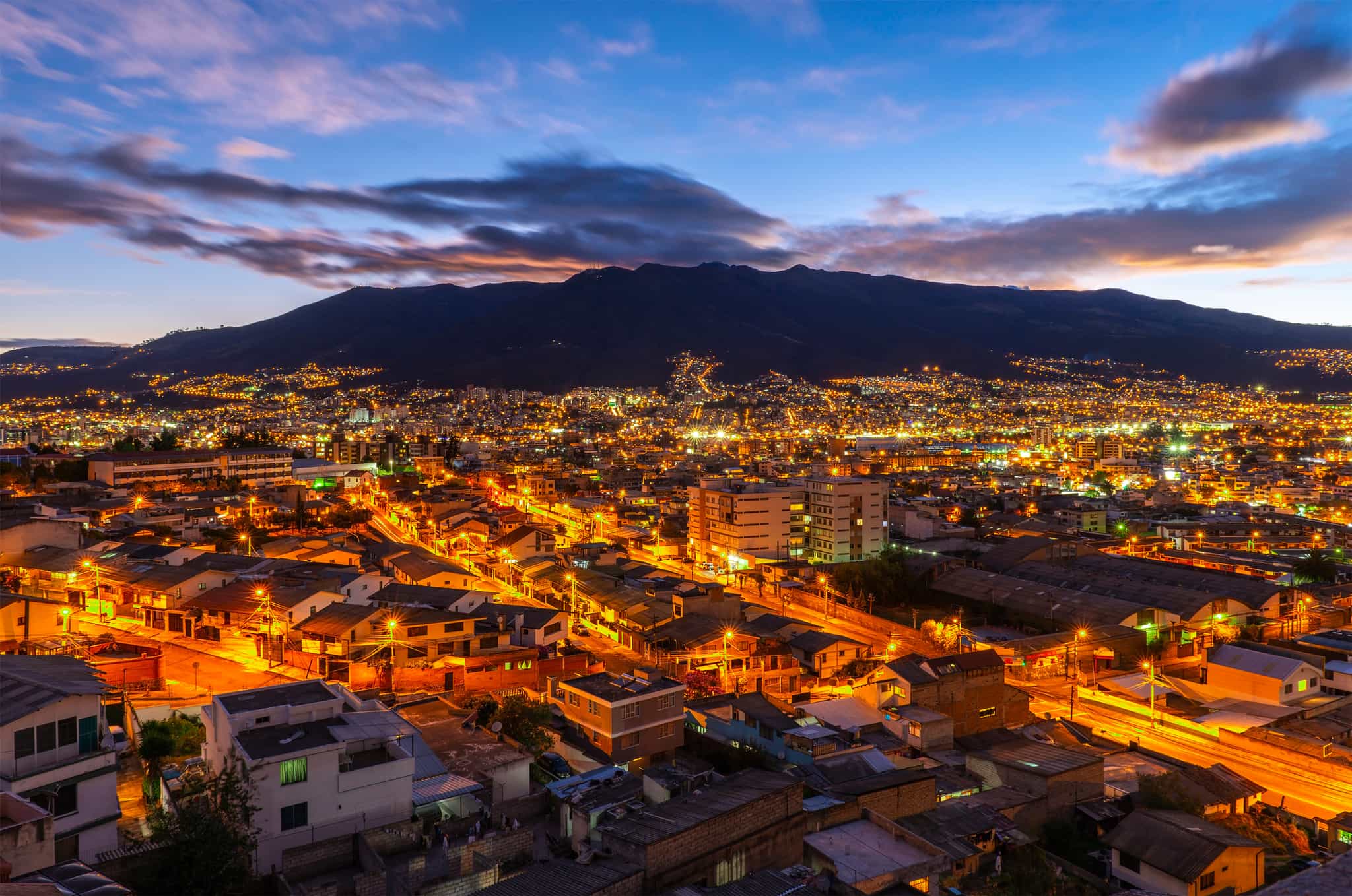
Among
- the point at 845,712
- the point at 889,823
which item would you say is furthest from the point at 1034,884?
the point at 845,712

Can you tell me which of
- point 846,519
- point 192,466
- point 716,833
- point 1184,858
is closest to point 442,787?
point 716,833

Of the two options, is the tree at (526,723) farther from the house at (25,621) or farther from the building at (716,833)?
the house at (25,621)

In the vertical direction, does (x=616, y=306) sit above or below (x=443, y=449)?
above

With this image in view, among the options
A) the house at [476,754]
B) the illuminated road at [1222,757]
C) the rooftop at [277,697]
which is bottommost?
the illuminated road at [1222,757]

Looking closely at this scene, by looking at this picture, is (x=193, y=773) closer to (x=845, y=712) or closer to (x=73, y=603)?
(x=845, y=712)

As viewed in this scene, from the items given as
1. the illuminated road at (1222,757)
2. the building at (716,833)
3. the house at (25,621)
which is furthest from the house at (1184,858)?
the house at (25,621)

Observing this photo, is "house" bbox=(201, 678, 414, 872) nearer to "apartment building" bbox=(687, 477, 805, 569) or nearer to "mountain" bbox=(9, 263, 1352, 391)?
"apartment building" bbox=(687, 477, 805, 569)

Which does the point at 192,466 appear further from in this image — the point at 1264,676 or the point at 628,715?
the point at 1264,676
